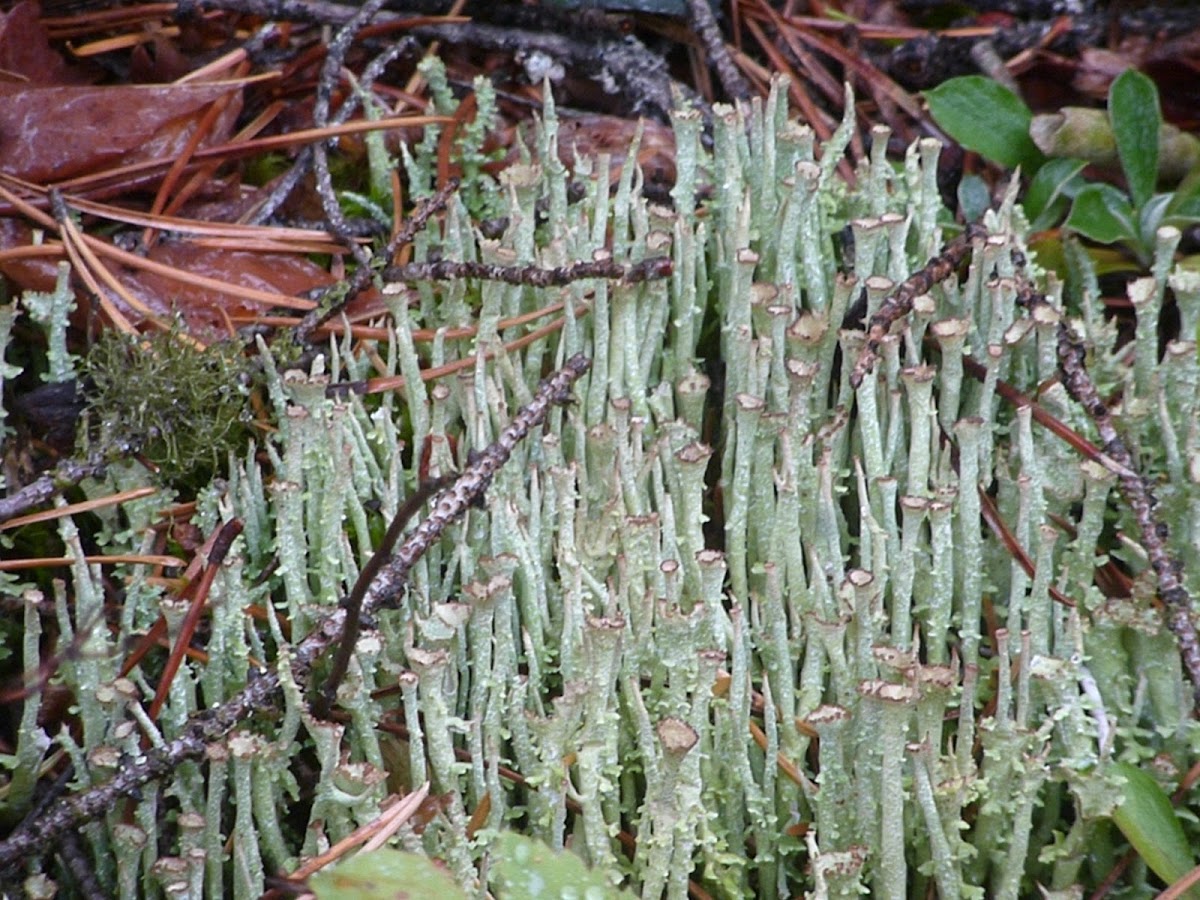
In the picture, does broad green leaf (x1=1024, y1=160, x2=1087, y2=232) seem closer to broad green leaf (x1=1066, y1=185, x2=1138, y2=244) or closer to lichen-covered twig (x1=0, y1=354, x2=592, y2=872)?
broad green leaf (x1=1066, y1=185, x2=1138, y2=244)

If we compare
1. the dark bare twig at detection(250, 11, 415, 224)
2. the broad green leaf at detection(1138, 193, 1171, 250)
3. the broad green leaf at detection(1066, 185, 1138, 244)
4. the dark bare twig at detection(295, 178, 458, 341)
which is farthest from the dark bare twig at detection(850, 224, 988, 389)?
the dark bare twig at detection(250, 11, 415, 224)

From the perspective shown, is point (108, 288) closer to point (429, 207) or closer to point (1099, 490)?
point (429, 207)

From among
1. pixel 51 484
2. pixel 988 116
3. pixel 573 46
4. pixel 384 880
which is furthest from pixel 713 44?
pixel 384 880

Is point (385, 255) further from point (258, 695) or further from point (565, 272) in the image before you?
point (258, 695)

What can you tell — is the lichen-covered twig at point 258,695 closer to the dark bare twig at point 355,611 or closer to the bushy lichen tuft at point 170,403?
the dark bare twig at point 355,611

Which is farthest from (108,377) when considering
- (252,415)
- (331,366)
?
(331,366)
